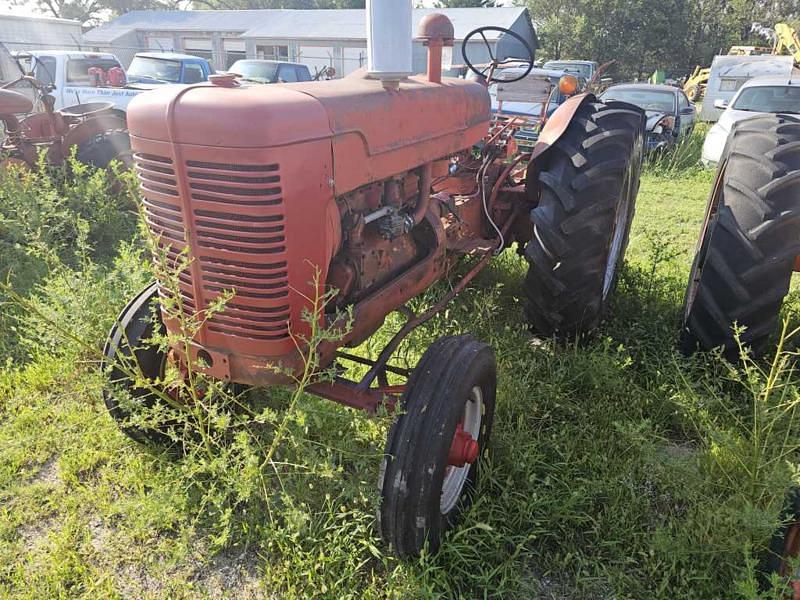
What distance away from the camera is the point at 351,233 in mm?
2199

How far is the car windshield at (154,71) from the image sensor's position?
9977mm

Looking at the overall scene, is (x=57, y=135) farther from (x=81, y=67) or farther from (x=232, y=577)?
(x=232, y=577)

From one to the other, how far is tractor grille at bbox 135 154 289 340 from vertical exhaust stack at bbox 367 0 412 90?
64 centimetres

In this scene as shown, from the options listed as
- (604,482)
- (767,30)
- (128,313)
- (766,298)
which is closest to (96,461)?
(128,313)

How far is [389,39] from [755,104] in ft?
28.0

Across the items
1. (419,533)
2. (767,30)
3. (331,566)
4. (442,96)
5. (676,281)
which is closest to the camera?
(419,533)

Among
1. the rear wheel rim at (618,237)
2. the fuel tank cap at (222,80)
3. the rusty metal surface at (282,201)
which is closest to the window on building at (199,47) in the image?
the rear wheel rim at (618,237)

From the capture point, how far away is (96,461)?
2.69 meters

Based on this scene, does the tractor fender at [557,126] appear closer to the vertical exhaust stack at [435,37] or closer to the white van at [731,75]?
the vertical exhaust stack at [435,37]

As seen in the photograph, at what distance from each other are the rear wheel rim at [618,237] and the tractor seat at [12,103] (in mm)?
5543

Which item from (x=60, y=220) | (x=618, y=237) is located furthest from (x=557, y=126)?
(x=60, y=220)

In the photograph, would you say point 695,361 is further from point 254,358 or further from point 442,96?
point 254,358

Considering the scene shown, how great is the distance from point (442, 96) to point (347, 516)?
5.82 ft

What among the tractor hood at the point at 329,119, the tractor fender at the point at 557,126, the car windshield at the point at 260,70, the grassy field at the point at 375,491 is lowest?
the grassy field at the point at 375,491
